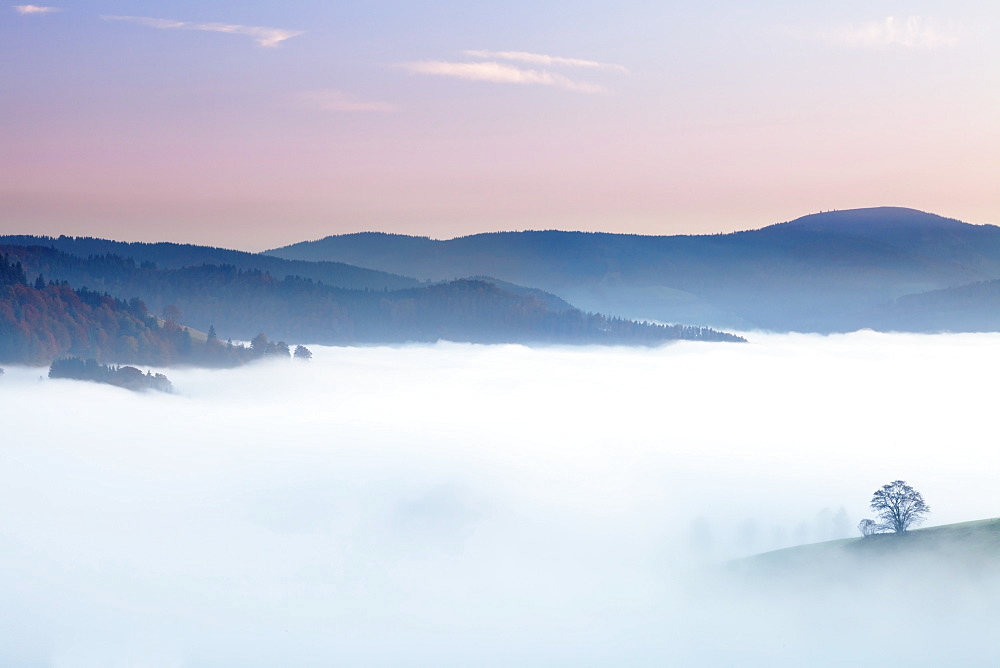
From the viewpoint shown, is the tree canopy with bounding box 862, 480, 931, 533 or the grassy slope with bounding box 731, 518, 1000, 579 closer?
the grassy slope with bounding box 731, 518, 1000, 579

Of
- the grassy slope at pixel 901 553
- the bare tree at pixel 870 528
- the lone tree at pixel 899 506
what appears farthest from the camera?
the bare tree at pixel 870 528

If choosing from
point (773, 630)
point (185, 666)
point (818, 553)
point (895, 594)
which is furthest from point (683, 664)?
point (185, 666)

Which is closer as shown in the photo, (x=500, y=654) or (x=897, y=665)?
(x=897, y=665)

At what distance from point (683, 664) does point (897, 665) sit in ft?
120

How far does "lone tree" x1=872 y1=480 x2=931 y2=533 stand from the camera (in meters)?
112

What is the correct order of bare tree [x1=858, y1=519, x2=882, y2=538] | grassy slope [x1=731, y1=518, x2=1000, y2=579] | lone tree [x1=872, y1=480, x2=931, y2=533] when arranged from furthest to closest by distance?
bare tree [x1=858, y1=519, x2=882, y2=538] < lone tree [x1=872, y1=480, x2=931, y2=533] < grassy slope [x1=731, y1=518, x2=1000, y2=579]

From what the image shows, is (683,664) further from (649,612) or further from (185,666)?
(185,666)

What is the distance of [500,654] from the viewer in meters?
182

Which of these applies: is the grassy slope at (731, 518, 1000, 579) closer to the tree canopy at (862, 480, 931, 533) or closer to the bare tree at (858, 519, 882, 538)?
the bare tree at (858, 519, 882, 538)

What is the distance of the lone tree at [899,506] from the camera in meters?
112

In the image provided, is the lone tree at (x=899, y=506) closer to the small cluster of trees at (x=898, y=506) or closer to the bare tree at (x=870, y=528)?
the small cluster of trees at (x=898, y=506)

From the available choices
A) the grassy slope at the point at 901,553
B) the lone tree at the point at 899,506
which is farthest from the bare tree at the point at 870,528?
the lone tree at the point at 899,506

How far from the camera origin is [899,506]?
111812 millimetres

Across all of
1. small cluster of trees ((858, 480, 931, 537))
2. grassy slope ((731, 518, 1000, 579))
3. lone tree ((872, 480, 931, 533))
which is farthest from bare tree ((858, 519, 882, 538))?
lone tree ((872, 480, 931, 533))
